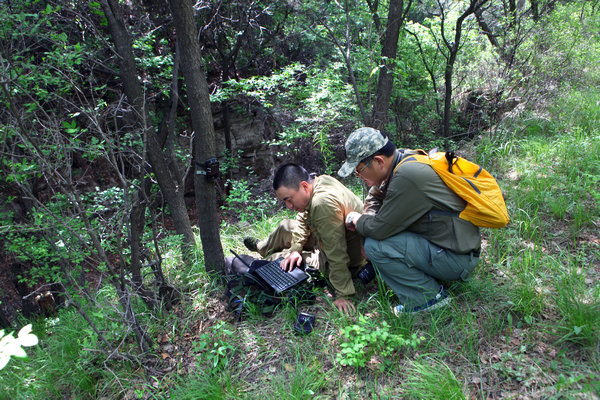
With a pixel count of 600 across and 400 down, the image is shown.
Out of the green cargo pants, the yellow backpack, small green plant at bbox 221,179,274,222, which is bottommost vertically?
small green plant at bbox 221,179,274,222

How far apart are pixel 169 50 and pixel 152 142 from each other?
9.31ft

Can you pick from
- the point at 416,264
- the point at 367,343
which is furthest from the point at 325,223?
the point at 367,343

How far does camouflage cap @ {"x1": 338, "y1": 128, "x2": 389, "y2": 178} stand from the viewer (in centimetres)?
254

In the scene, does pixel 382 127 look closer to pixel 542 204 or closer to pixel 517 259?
pixel 542 204

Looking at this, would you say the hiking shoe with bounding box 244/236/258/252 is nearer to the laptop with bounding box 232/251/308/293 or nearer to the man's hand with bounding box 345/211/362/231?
the laptop with bounding box 232/251/308/293

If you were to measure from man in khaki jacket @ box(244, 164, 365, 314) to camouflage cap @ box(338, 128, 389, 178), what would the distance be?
379mm

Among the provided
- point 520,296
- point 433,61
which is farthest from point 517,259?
point 433,61

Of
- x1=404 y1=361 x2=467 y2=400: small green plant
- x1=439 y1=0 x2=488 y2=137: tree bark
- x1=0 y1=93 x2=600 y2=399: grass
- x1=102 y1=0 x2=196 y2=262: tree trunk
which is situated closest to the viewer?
x1=404 y1=361 x2=467 y2=400: small green plant

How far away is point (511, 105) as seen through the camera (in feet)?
19.1

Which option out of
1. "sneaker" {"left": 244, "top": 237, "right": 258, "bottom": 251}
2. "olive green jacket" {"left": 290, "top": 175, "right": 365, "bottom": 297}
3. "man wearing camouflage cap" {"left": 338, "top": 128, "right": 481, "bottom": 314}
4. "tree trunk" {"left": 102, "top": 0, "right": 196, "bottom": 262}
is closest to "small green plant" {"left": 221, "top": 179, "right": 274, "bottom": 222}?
"tree trunk" {"left": 102, "top": 0, "right": 196, "bottom": 262}

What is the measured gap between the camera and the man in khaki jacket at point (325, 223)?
275cm

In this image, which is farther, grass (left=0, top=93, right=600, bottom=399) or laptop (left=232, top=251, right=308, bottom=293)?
laptop (left=232, top=251, right=308, bottom=293)

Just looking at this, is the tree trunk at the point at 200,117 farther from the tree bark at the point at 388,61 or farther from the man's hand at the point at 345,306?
the tree bark at the point at 388,61

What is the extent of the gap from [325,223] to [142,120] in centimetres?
225
